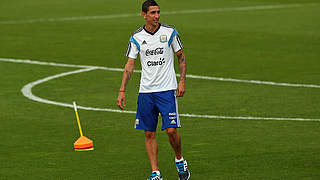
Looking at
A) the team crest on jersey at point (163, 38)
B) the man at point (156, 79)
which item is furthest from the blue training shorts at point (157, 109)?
the team crest on jersey at point (163, 38)

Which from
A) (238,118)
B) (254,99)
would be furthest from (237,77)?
(238,118)

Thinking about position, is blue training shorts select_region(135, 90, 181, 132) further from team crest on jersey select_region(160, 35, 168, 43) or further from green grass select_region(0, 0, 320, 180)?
green grass select_region(0, 0, 320, 180)

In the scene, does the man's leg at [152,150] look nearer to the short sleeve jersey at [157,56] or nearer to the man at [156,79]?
the man at [156,79]

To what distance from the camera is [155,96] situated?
452 inches

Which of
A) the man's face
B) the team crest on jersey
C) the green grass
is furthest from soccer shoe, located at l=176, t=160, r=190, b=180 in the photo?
the man's face

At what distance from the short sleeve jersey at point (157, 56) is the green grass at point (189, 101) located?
1.32 metres

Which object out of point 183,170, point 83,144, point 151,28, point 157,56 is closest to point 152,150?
point 183,170

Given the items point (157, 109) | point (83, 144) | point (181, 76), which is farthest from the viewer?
point (83, 144)

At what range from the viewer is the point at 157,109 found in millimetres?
11609

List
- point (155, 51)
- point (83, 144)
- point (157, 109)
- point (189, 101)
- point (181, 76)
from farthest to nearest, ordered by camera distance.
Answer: point (189, 101), point (83, 144), point (157, 109), point (181, 76), point (155, 51)

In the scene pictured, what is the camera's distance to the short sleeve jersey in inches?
448

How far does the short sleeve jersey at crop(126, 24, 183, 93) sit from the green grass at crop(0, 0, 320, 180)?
1322 millimetres

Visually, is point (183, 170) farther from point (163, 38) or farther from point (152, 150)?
point (163, 38)

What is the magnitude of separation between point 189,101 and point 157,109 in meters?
5.83
